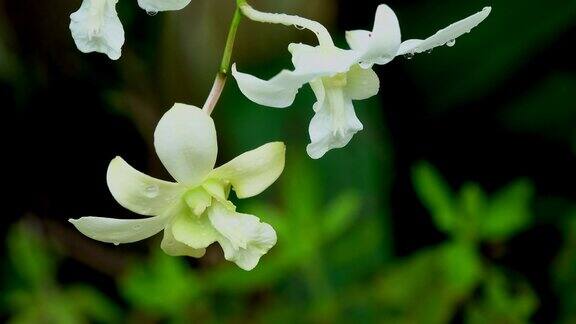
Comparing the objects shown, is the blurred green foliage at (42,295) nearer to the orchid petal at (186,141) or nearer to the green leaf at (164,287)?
the green leaf at (164,287)

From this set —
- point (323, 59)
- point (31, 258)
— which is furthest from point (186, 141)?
point (31, 258)

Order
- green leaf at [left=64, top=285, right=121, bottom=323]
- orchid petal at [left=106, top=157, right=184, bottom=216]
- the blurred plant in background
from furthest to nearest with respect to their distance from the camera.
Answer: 1. green leaf at [left=64, top=285, right=121, bottom=323]
2. the blurred plant in background
3. orchid petal at [left=106, top=157, right=184, bottom=216]

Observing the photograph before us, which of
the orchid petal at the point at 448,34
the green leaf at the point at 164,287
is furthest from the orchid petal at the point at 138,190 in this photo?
the green leaf at the point at 164,287

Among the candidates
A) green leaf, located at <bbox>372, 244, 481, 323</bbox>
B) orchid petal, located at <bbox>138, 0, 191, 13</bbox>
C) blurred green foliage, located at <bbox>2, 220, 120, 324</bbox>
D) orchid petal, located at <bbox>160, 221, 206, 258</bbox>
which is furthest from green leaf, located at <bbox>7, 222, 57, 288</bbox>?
orchid petal, located at <bbox>138, 0, 191, 13</bbox>

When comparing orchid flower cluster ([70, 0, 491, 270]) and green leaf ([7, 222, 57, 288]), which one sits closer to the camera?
orchid flower cluster ([70, 0, 491, 270])

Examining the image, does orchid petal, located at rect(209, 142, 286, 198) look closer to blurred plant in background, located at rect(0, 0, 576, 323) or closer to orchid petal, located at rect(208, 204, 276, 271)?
orchid petal, located at rect(208, 204, 276, 271)

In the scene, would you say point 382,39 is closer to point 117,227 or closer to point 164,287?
point 117,227

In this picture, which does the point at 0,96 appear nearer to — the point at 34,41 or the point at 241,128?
the point at 34,41
